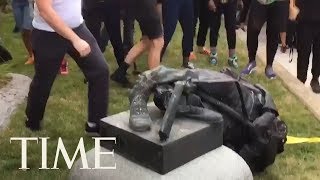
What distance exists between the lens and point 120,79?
5996mm

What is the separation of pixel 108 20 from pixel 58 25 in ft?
6.92

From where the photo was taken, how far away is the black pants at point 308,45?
6076 millimetres

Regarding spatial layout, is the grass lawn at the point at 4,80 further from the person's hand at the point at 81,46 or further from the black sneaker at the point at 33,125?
the person's hand at the point at 81,46

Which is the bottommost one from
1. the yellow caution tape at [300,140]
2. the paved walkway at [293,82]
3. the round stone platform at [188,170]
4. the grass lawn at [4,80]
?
the yellow caution tape at [300,140]

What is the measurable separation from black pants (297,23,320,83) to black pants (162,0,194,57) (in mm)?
1180

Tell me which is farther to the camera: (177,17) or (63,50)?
(177,17)

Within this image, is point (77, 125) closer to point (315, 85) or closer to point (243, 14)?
point (315, 85)

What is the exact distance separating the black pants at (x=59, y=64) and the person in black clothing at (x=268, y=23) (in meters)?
2.56

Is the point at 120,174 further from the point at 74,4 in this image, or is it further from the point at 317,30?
the point at 317,30

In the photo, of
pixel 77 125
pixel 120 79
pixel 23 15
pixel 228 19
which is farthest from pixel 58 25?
pixel 228 19

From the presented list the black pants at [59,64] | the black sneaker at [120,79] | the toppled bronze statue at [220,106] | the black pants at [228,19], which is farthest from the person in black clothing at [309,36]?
the black pants at [59,64]

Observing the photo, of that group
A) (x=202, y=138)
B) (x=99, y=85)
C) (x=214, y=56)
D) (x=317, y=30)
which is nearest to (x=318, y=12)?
(x=317, y=30)

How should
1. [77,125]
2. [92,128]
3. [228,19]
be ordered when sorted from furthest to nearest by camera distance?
[228,19] < [77,125] < [92,128]

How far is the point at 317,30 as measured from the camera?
609 cm
